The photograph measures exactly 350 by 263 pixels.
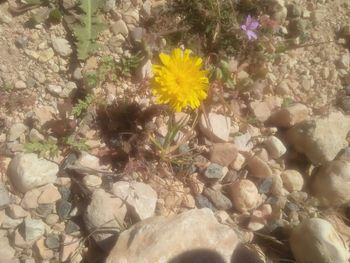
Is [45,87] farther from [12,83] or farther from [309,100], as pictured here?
[309,100]

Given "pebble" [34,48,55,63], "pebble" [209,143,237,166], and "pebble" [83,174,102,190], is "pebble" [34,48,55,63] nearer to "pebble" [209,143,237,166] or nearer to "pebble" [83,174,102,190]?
"pebble" [83,174,102,190]

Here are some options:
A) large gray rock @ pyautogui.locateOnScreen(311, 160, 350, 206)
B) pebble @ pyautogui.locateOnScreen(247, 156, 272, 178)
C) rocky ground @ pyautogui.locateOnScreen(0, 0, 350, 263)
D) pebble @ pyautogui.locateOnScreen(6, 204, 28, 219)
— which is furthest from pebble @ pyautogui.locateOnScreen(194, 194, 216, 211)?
pebble @ pyautogui.locateOnScreen(6, 204, 28, 219)

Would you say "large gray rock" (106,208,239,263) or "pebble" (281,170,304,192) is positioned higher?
"large gray rock" (106,208,239,263)

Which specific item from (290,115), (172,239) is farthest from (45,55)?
(290,115)

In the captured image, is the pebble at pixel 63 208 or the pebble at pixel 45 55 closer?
the pebble at pixel 63 208

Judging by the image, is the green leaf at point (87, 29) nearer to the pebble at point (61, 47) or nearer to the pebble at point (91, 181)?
the pebble at point (61, 47)

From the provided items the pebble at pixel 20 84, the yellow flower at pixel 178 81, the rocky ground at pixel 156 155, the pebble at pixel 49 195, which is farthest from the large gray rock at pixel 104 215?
the pebble at pixel 20 84

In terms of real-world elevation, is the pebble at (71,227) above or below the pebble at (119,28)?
below
